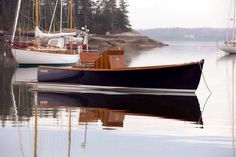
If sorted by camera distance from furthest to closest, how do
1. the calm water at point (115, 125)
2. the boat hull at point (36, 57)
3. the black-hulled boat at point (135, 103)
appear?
Answer: the boat hull at point (36, 57) < the black-hulled boat at point (135, 103) < the calm water at point (115, 125)

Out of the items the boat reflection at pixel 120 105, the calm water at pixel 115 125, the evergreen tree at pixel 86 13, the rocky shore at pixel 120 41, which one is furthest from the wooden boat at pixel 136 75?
the evergreen tree at pixel 86 13

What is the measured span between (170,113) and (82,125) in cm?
376

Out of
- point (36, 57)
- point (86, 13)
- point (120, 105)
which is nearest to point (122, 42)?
point (86, 13)

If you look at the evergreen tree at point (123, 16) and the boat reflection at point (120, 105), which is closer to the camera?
the boat reflection at point (120, 105)

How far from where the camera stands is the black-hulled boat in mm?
17594

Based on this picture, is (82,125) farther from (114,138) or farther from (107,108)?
(107,108)

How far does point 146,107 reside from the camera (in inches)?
744

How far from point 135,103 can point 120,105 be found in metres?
0.93

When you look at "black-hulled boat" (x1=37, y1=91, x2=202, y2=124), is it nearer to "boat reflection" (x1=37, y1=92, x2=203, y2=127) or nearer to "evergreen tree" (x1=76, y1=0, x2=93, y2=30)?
"boat reflection" (x1=37, y1=92, x2=203, y2=127)

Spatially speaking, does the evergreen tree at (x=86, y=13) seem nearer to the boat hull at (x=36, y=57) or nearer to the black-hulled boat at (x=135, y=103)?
the boat hull at (x=36, y=57)

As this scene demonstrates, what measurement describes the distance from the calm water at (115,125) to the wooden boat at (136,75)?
2.56ft

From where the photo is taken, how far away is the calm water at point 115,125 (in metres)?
11.8

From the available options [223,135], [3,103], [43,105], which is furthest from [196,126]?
[3,103]

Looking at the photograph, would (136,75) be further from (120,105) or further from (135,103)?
(120,105)
